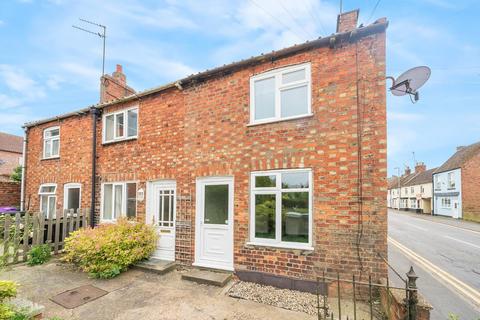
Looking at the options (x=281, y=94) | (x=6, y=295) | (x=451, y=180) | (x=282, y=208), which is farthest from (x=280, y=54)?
(x=451, y=180)

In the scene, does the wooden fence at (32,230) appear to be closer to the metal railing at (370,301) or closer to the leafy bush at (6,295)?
the leafy bush at (6,295)

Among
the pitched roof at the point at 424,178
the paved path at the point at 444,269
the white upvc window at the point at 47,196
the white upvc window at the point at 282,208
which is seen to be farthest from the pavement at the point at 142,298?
the pitched roof at the point at 424,178

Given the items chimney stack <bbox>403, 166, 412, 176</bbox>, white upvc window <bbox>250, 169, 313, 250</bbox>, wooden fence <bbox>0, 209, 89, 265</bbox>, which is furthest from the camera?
chimney stack <bbox>403, 166, 412, 176</bbox>

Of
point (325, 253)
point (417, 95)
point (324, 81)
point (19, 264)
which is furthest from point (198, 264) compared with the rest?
point (417, 95)

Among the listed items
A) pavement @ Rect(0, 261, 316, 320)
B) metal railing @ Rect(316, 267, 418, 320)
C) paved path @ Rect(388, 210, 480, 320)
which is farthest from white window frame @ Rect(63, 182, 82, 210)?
paved path @ Rect(388, 210, 480, 320)

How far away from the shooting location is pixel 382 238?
4426 millimetres

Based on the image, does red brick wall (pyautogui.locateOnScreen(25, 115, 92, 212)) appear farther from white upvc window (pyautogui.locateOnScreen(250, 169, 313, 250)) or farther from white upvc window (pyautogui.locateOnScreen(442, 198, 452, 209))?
white upvc window (pyautogui.locateOnScreen(442, 198, 452, 209))

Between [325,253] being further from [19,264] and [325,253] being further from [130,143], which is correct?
[19,264]

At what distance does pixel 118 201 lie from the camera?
26.7ft

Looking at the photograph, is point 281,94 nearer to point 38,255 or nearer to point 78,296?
point 78,296

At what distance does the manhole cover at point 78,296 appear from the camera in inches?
177

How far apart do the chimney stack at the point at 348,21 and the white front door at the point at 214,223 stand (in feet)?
14.6

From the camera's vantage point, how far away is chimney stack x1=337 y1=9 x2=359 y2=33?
5.16 meters

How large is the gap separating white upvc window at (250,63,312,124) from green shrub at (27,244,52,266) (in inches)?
283
